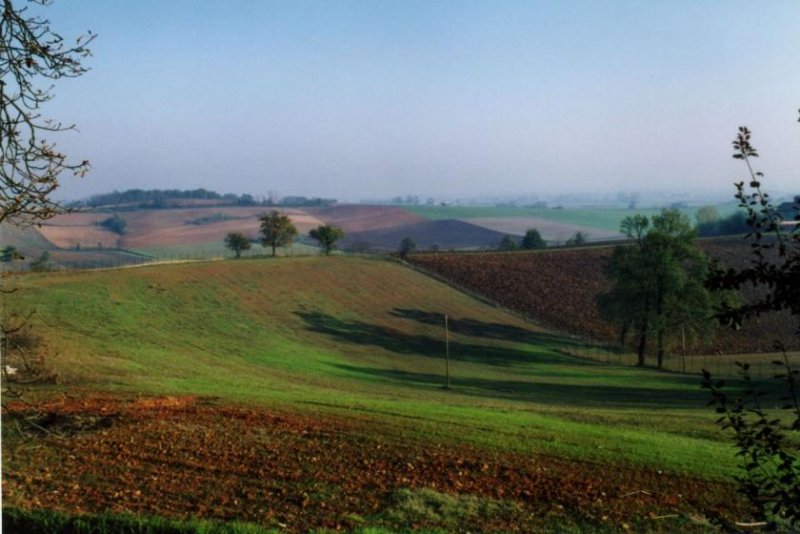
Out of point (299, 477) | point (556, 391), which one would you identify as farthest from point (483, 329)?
point (299, 477)

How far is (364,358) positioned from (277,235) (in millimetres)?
41518

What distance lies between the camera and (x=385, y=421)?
18703mm

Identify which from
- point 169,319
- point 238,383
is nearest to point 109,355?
point 238,383

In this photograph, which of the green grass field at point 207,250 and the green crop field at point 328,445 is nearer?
the green crop field at point 328,445

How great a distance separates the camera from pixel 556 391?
41.9m

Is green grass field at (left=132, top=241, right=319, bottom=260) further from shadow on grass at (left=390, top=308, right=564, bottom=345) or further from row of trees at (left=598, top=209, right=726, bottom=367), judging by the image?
row of trees at (left=598, top=209, right=726, bottom=367)

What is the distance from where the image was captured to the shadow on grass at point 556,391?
3753 centimetres

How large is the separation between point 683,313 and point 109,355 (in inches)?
1643

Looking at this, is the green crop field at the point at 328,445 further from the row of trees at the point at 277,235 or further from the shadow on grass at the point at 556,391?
the row of trees at the point at 277,235

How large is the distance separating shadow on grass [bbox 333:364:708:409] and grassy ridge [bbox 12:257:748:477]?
0.51 feet

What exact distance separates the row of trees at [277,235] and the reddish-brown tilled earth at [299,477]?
236 feet

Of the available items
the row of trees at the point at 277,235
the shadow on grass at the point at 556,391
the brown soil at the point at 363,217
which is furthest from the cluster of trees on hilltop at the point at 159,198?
the shadow on grass at the point at 556,391

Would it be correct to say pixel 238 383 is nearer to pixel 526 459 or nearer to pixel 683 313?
pixel 526 459

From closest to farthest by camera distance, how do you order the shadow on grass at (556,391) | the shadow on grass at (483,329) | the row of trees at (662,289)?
1. the shadow on grass at (556,391)
2. the row of trees at (662,289)
3. the shadow on grass at (483,329)
